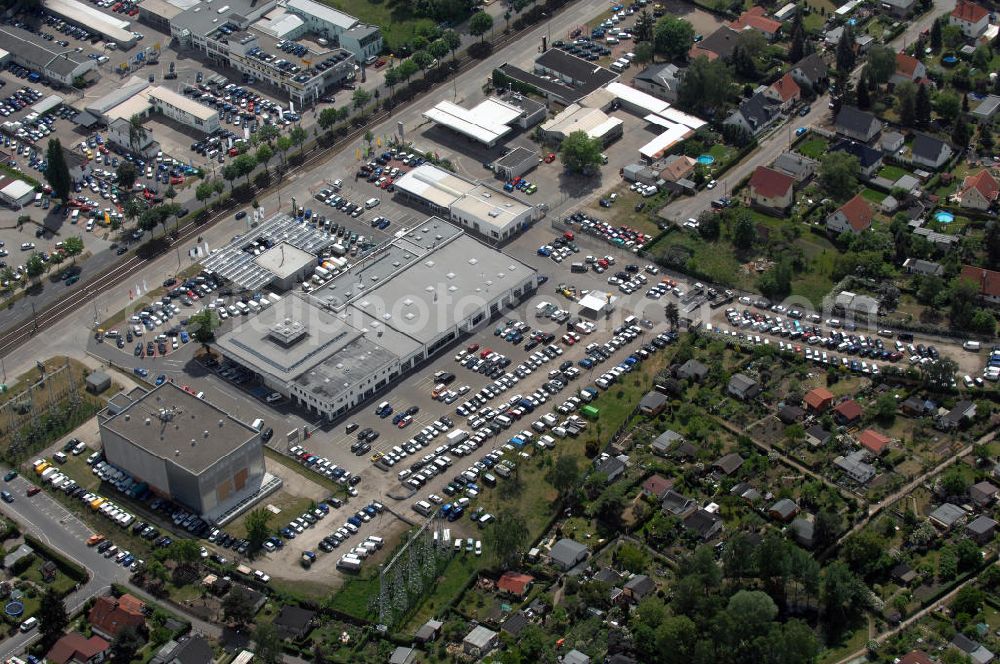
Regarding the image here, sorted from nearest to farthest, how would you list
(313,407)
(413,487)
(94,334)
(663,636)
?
(663,636)
(413,487)
(313,407)
(94,334)

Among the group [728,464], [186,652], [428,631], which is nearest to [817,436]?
[728,464]

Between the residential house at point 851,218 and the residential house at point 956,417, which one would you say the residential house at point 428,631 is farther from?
the residential house at point 851,218

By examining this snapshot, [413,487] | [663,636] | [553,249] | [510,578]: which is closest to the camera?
[663,636]

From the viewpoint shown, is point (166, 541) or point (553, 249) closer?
point (166, 541)

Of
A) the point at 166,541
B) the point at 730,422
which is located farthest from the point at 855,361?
the point at 166,541

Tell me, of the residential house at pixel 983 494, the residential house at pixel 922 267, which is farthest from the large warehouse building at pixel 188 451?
the residential house at pixel 922 267

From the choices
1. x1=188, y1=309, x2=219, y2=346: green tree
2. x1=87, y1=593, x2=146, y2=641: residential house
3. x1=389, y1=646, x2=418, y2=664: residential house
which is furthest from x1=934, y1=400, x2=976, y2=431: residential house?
x1=87, y1=593, x2=146, y2=641: residential house

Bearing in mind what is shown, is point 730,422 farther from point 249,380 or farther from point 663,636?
point 249,380

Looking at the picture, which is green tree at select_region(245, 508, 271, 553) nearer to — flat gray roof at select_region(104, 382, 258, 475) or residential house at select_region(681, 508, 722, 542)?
flat gray roof at select_region(104, 382, 258, 475)
